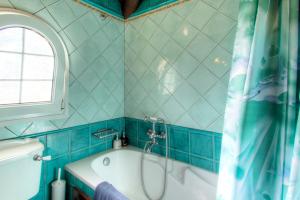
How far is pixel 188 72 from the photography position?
1.60 metres

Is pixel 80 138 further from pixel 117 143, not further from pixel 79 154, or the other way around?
pixel 117 143

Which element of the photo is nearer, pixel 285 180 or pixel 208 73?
pixel 285 180

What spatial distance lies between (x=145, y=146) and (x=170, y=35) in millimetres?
1209

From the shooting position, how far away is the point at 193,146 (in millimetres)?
1599

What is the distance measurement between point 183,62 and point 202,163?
960mm

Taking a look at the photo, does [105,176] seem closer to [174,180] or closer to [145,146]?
[145,146]

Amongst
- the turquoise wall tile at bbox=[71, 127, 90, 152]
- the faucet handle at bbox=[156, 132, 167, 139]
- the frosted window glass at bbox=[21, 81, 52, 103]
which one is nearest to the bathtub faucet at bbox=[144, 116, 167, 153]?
the faucet handle at bbox=[156, 132, 167, 139]

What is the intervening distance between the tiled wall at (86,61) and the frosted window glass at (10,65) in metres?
0.36

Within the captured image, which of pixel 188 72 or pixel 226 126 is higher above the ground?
pixel 188 72

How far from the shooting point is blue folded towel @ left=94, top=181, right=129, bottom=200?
112 cm

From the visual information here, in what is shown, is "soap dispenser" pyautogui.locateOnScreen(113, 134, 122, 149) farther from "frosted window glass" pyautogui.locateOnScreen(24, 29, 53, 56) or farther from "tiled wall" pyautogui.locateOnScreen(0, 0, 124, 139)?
"frosted window glass" pyautogui.locateOnScreen(24, 29, 53, 56)

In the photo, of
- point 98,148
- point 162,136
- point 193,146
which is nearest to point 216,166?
point 193,146

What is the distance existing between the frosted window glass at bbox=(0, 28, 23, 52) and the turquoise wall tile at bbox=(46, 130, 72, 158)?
0.76 metres

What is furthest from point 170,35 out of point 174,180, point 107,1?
point 174,180
